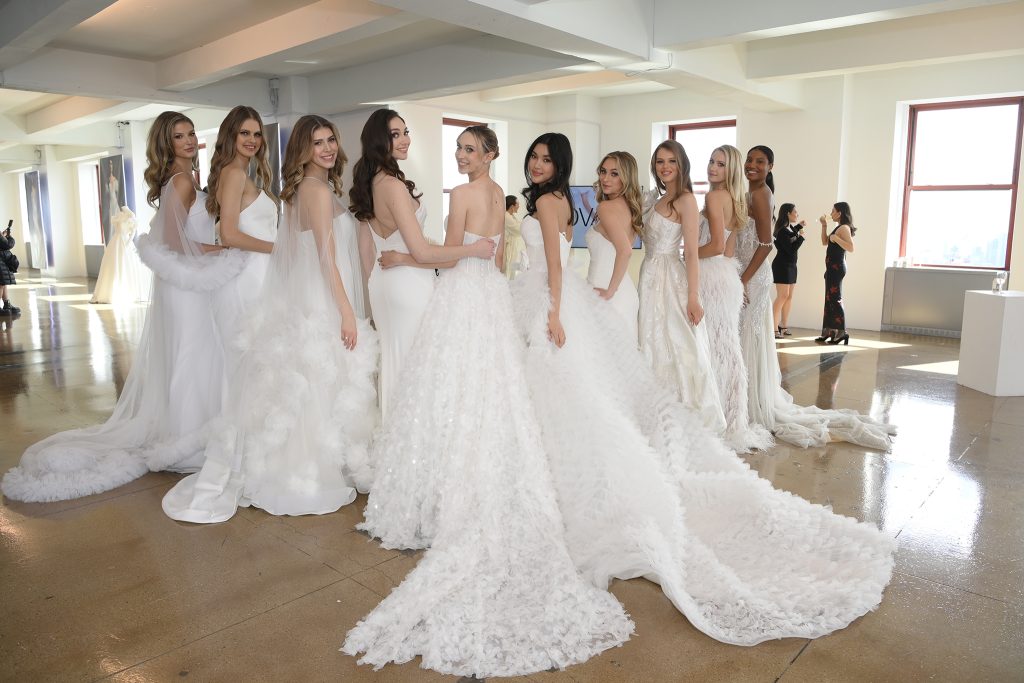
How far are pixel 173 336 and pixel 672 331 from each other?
3001mm

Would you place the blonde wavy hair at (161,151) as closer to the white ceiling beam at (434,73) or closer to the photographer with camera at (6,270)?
the white ceiling beam at (434,73)

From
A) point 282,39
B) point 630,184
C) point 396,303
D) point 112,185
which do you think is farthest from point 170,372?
point 112,185

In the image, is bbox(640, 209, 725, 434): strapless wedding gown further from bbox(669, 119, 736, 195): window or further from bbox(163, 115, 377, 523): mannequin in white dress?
bbox(669, 119, 736, 195): window

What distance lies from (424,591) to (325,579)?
0.55 meters

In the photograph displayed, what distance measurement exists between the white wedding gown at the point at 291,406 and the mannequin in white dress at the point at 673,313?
1823mm

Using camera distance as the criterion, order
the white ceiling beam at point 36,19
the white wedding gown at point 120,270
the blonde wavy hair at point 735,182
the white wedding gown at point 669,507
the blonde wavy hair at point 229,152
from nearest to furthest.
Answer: the white wedding gown at point 669,507
the blonde wavy hair at point 229,152
the blonde wavy hair at point 735,182
the white ceiling beam at point 36,19
the white wedding gown at point 120,270

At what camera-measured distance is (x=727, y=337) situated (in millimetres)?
4797

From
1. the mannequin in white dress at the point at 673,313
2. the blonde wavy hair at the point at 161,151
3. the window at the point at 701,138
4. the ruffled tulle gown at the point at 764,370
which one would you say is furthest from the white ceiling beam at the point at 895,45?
the blonde wavy hair at the point at 161,151

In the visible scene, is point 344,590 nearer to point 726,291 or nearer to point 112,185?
point 726,291

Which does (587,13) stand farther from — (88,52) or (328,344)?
(88,52)

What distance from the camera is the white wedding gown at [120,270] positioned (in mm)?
13062

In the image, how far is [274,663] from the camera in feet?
7.70

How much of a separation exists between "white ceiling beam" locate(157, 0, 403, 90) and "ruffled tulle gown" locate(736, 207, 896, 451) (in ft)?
11.2

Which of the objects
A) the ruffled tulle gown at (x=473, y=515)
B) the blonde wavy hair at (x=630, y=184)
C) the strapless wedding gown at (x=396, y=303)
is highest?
the blonde wavy hair at (x=630, y=184)
